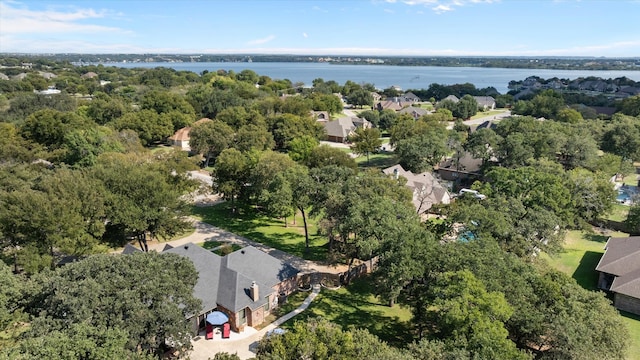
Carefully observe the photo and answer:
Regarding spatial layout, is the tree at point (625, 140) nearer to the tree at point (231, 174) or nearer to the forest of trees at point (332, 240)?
the forest of trees at point (332, 240)

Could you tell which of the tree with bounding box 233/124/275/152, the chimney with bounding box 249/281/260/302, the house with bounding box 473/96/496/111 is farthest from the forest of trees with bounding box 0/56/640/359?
the house with bounding box 473/96/496/111

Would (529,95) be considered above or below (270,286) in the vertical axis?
above

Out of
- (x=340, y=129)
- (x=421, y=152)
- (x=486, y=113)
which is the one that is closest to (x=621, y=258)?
(x=421, y=152)

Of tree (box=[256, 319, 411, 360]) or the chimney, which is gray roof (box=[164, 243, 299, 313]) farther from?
tree (box=[256, 319, 411, 360])

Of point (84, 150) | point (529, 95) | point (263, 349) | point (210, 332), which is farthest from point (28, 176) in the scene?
point (529, 95)

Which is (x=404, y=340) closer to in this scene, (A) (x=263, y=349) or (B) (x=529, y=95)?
(A) (x=263, y=349)
